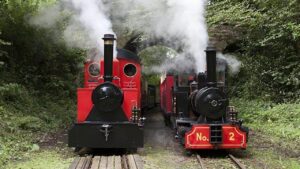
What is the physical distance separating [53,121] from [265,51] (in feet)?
30.2

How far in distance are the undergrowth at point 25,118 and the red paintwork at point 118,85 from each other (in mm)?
1368

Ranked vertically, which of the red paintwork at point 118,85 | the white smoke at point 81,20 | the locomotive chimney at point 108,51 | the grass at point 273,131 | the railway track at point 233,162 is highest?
the white smoke at point 81,20

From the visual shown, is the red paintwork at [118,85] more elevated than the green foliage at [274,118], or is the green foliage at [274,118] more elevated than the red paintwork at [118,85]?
the red paintwork at [118,85]

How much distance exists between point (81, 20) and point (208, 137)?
4982 millimetres

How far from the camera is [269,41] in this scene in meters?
16.2

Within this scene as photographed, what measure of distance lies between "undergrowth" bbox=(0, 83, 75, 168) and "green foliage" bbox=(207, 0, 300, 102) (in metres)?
6.39

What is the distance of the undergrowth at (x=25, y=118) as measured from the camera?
29.7 feet

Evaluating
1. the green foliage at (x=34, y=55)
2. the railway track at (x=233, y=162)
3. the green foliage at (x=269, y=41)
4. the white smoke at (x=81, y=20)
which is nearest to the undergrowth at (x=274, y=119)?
the green foliage at (x=269, y=41)

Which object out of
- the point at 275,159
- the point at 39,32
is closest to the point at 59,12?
the point at 39,32

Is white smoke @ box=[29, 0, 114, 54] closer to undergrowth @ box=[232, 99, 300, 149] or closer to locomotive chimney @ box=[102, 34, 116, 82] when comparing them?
locomotive chimney @ box=[102, 34, 116, 82]

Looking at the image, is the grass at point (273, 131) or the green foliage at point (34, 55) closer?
the grass at point (273, 131)

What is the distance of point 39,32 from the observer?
1224 centimetres

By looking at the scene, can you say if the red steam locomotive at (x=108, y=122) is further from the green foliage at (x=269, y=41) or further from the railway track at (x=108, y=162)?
the green foliage at (x=269, y=41)

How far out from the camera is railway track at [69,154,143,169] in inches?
301
